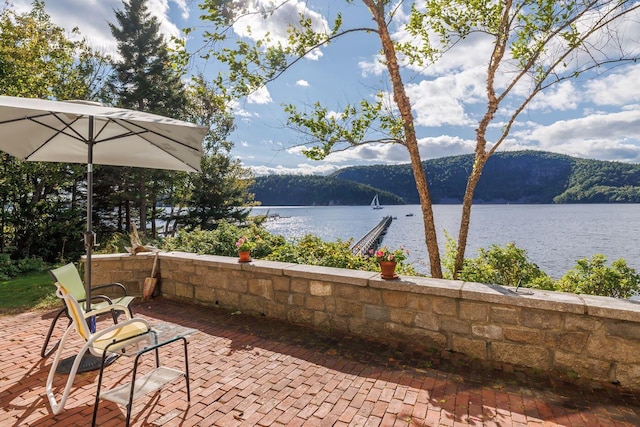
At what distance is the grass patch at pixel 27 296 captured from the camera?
5078 mm

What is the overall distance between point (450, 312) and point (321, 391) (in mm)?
1530

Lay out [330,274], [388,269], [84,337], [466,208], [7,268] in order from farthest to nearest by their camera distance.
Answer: [7,268] < [466,208] < [330,274] < [388,269] < [84,337]

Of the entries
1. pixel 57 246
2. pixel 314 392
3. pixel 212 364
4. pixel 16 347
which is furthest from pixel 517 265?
pixel 57 246

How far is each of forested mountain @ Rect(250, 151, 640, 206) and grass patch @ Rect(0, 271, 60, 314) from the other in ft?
208

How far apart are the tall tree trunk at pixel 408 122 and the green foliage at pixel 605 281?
6.11 feet

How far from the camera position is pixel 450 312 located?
135 inches

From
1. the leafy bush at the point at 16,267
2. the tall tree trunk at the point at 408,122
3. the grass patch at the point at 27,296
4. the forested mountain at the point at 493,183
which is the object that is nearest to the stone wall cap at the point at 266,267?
the tall tree trunk at the point at 408,122

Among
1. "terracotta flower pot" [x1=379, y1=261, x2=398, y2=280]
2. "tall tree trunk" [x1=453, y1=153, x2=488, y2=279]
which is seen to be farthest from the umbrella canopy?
"tall tree trunk" [x1=453, y1=153, x2=488, y2=279]

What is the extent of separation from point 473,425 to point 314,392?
3.90ft

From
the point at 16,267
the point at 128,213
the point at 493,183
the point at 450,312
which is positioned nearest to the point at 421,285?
the point at 450,312

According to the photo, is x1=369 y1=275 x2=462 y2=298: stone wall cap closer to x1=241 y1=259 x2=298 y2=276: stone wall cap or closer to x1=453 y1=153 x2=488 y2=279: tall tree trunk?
x1=241 y1=259 x2=298 y2=276: stone wall cap

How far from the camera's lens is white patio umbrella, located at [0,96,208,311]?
2779mm

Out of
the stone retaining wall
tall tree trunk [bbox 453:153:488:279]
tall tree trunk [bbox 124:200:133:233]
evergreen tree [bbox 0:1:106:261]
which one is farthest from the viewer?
tall tree trunk [bbox 124:200:133:233]

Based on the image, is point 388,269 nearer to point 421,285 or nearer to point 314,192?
point 421,285
